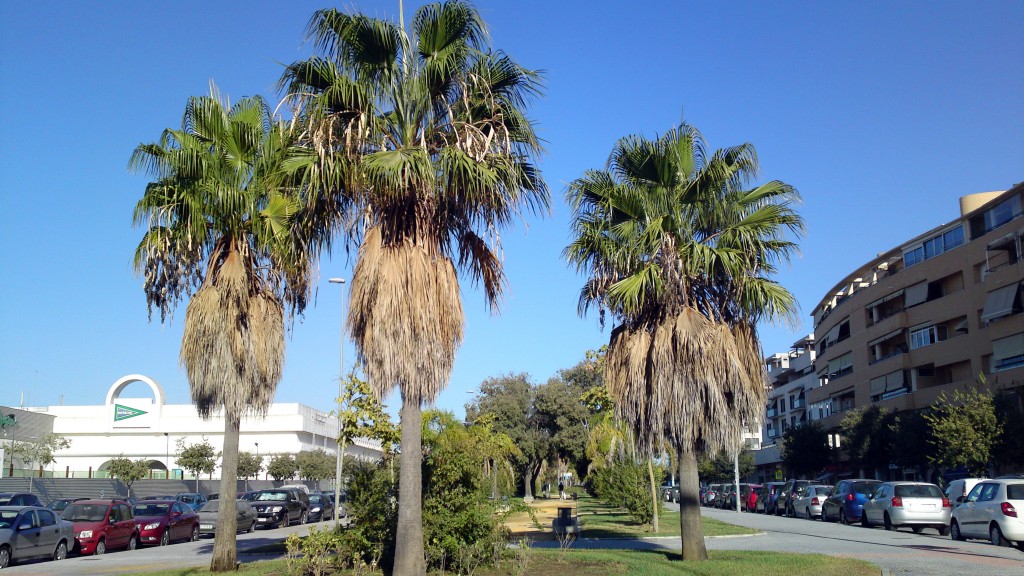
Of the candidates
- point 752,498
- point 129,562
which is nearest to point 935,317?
point 752,498

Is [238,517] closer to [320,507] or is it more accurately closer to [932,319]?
[320,507]

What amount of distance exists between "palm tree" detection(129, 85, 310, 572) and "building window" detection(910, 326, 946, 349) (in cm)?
4693

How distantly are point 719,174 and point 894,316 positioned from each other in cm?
4716

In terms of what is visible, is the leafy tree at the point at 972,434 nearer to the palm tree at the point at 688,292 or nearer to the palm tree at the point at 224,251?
the palm tree at the point at 688,292

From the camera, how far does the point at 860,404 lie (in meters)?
62.4

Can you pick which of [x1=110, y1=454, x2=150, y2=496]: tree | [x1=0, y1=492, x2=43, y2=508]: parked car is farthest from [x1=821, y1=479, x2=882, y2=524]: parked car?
[x1=110, y1=454, x2=150, y2=496]: tree

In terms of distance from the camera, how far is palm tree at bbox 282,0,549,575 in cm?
1138

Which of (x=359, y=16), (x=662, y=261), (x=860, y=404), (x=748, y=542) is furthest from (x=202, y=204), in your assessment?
(x=860, y=404)

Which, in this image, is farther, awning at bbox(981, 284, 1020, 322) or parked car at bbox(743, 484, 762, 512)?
parked car at bbox(743, 484, 762, 512)

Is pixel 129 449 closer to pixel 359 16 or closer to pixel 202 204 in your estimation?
pixel 202 204

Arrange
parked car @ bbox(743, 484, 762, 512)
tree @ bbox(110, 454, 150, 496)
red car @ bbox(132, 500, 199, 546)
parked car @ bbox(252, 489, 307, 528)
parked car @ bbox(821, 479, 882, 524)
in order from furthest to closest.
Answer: tree @ bbox(110, 454, 150, 496) → parked car @ bbox(743, 484, 762, 512) → parked car @ bbox(252, 489, 307, 528) → parked car @ bbox(821, 479, 882, 524) → red car @ bbox(132, 500, 199, 546)

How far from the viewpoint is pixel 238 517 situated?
33.7 metres

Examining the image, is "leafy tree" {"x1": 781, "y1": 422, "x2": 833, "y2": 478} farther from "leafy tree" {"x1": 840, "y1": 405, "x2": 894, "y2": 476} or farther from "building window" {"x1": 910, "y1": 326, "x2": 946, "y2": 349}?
"building window" {"x1": 910, "y1": 326, "x2": 946, "y2": 349}

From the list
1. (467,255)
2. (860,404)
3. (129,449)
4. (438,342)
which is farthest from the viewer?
(129,449)
